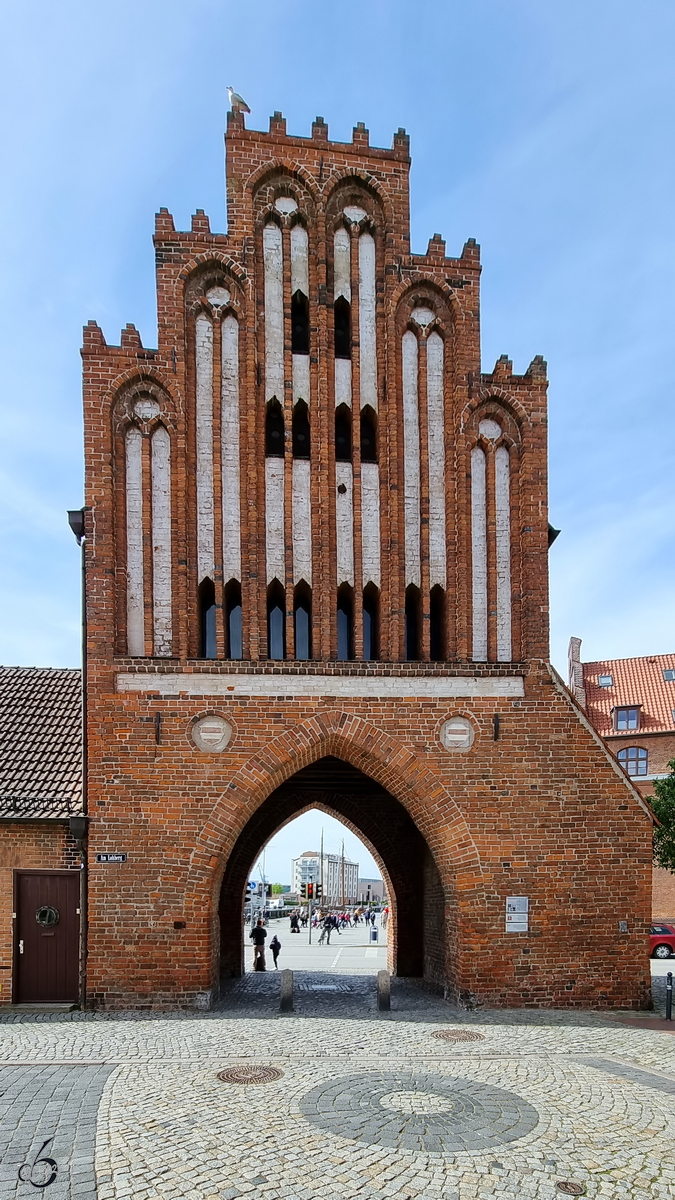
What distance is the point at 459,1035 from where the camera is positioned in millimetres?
9844

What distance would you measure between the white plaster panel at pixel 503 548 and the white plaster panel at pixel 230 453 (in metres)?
4.06

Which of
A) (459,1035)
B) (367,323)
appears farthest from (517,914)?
(367,323)

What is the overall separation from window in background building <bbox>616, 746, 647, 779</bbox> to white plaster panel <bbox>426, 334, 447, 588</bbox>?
23889 millimetres

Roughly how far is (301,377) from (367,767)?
6.10 m

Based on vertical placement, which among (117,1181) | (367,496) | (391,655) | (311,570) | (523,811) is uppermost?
(367,496)

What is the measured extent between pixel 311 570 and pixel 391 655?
1.77 metres

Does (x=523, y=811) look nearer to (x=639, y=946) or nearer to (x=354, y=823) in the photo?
(x=639, y=946)

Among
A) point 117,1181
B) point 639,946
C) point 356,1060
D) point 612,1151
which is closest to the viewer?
point 117,1181

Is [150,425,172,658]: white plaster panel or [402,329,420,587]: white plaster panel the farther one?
[402,329,420,587]: white plaster panel

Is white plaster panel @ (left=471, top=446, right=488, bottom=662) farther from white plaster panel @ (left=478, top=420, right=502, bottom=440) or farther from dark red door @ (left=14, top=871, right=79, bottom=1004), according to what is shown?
dark red door @ (left=14, top=871, right=79, bottom=1004)

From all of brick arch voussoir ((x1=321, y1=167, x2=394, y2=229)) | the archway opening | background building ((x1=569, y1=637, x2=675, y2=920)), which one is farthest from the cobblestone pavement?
background building ((x1=569, y1=637, x2=675, y2=920))

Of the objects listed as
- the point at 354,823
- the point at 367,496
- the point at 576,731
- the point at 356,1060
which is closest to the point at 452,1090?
the point at 356,1060

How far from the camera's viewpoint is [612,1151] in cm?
622

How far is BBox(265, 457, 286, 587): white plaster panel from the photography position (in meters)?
12.1
